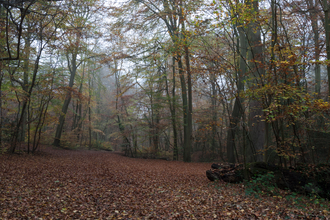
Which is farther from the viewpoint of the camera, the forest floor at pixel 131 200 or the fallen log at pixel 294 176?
the fallen log at pixel 294 176

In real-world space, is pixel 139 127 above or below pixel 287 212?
above

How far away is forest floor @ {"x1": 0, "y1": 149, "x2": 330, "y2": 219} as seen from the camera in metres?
3.70

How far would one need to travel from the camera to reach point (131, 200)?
4.53 m

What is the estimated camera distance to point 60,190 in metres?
4.85

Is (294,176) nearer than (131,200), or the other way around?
(131,200)

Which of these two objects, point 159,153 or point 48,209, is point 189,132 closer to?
point 159,153

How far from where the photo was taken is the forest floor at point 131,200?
146 inches

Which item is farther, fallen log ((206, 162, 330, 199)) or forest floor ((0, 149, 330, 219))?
fallen log ((206, 162, 330, 199))

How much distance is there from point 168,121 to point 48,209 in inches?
394

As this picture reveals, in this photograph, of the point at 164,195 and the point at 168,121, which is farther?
the point at 168,121

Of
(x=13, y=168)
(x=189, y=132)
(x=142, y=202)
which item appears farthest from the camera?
(x=189, y=132)

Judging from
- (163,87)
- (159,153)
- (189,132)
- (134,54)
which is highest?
(134,54)

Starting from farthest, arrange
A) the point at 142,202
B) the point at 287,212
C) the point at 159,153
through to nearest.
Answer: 1. the point at 159,153
2. the point at 142,202
3. the point at 287,212

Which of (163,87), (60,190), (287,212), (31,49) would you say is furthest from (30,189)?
(163,87)
